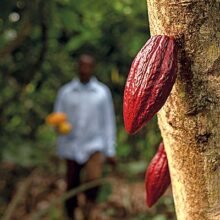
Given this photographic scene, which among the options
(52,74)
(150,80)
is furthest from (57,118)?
(150,80)

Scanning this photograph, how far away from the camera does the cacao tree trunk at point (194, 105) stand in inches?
28.5

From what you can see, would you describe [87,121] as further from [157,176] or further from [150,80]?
[150,80]

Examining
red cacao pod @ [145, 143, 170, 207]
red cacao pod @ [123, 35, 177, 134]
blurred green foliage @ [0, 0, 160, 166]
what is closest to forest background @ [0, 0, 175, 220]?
blurred green foliage @ [0, 0, 160, 166]

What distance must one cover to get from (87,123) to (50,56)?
52 centimetres

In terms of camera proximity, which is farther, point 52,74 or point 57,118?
point 52,74

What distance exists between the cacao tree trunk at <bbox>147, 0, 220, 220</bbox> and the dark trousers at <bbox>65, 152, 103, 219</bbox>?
337cm

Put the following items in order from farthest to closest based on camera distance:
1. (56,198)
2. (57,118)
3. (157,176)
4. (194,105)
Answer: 1. (56,198)
2. (57,118)
3. (157,176)
4. (194,105)

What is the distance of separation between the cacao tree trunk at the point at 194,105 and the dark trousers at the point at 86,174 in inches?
133

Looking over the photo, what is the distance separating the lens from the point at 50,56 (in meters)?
4.10

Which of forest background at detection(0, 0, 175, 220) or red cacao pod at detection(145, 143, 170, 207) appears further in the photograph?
forest background at detection(0, 0, 175, 220)

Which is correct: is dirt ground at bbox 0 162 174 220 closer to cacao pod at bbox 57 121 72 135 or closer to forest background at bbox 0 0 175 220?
forest background at bbox 0 0 175 220

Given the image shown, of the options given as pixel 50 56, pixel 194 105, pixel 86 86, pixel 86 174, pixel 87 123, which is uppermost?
pixel 194 105

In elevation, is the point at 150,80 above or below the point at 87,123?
above

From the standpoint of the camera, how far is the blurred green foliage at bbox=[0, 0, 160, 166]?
8.97ft
